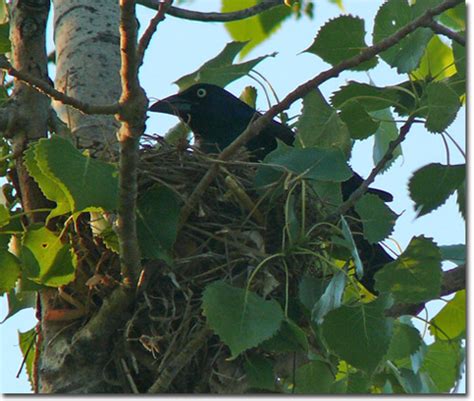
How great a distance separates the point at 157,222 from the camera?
121 inches

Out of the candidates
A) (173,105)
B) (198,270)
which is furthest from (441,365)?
(173,105)

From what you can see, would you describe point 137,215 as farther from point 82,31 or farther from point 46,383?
point 82,31

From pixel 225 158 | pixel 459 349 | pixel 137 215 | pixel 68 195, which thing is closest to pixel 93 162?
pixel 68 195

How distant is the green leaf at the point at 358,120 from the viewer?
3404mm

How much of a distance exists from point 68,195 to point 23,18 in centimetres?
85

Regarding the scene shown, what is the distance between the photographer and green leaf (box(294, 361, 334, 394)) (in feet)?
11.0

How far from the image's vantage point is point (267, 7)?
13.9 ft

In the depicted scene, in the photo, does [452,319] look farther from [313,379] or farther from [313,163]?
[313,163]

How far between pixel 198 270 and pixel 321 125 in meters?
0.61

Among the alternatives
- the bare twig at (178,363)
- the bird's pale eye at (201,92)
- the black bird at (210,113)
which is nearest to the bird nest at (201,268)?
the bare twig at (178,363)

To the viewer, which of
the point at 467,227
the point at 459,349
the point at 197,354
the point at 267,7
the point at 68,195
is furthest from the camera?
the point at 267,7

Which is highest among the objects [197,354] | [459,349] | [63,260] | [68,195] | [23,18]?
[23,18]

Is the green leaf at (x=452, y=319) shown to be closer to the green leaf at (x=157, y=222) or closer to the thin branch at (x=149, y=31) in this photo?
the green leaf at (x=157, y=222)

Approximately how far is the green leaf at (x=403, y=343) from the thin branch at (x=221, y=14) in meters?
1.53
